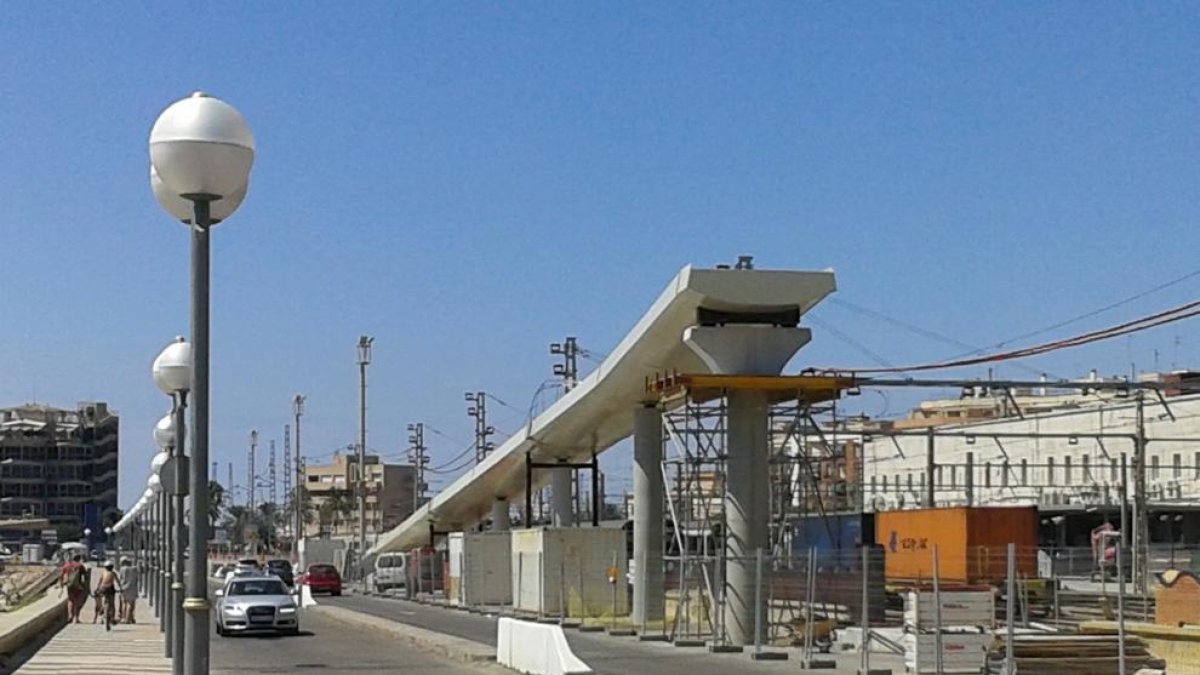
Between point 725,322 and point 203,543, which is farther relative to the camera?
point 725,322

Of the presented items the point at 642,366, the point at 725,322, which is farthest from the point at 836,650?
the point at 642,366

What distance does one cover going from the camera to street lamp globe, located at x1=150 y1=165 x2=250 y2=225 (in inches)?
436

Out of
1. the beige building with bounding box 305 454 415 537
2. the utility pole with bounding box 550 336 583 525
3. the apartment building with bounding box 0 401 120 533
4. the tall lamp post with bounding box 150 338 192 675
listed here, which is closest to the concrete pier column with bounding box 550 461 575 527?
the utility pole with bounding box 550 336 583 525

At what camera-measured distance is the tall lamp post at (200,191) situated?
10547 mm

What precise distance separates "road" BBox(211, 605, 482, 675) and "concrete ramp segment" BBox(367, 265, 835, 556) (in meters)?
8.54

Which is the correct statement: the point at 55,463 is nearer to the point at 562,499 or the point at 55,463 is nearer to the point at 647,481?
the point at 562,499

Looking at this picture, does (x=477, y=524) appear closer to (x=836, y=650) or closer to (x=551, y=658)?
(x=836, y=650)

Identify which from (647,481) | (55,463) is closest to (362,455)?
(647,481)

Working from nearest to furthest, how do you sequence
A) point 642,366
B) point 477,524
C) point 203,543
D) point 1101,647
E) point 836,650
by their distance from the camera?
point 203,543
point 1101,647
point 836,650
point 642,366
point 477,524

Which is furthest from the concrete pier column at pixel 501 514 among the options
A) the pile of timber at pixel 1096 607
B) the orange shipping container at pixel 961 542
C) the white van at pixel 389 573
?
the pile of timber at pixel 1096 607

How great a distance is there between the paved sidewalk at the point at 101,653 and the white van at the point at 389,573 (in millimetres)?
45398

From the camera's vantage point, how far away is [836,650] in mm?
34000

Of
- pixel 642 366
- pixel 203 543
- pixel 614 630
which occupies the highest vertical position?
pixel 642 366

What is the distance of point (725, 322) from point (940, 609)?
31.4 feet
